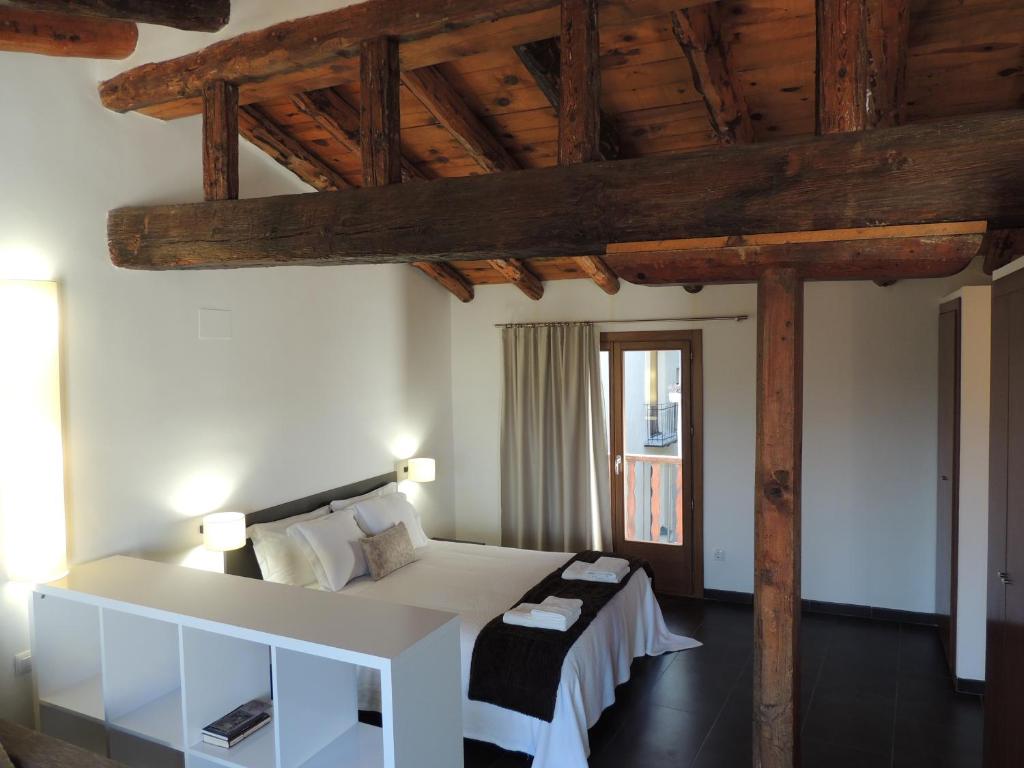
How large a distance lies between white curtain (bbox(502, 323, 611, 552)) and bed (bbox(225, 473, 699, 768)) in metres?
1.05

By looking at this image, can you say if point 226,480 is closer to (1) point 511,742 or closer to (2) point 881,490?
(1) point 511,742

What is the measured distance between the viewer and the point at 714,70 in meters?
2.82

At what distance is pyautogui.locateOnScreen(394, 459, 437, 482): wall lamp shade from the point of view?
541 centimetres

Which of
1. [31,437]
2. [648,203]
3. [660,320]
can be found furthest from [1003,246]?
[31,437]

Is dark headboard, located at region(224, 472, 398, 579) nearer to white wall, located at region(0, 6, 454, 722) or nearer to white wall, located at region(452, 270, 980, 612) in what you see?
white wall, located at region(0, 6, 454, 722)

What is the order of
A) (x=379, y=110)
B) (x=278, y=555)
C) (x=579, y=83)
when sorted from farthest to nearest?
(x=278, y=555), (x=379, y=110), (x=579, y=83)

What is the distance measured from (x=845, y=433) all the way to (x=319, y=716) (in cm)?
407

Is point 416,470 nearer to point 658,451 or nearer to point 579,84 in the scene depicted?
point 658,451

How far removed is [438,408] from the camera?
6023 millimetres

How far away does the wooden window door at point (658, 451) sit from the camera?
549 cm

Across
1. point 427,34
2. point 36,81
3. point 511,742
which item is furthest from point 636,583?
point 36,81

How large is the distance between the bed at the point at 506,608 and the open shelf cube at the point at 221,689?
3.65 ft

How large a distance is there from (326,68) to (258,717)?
7.75 feet

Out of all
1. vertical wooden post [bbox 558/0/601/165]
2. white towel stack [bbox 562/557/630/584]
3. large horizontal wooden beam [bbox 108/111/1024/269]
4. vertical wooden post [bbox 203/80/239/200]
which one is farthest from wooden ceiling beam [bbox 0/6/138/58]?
white towel stack [bbox 562/557/630/584]
